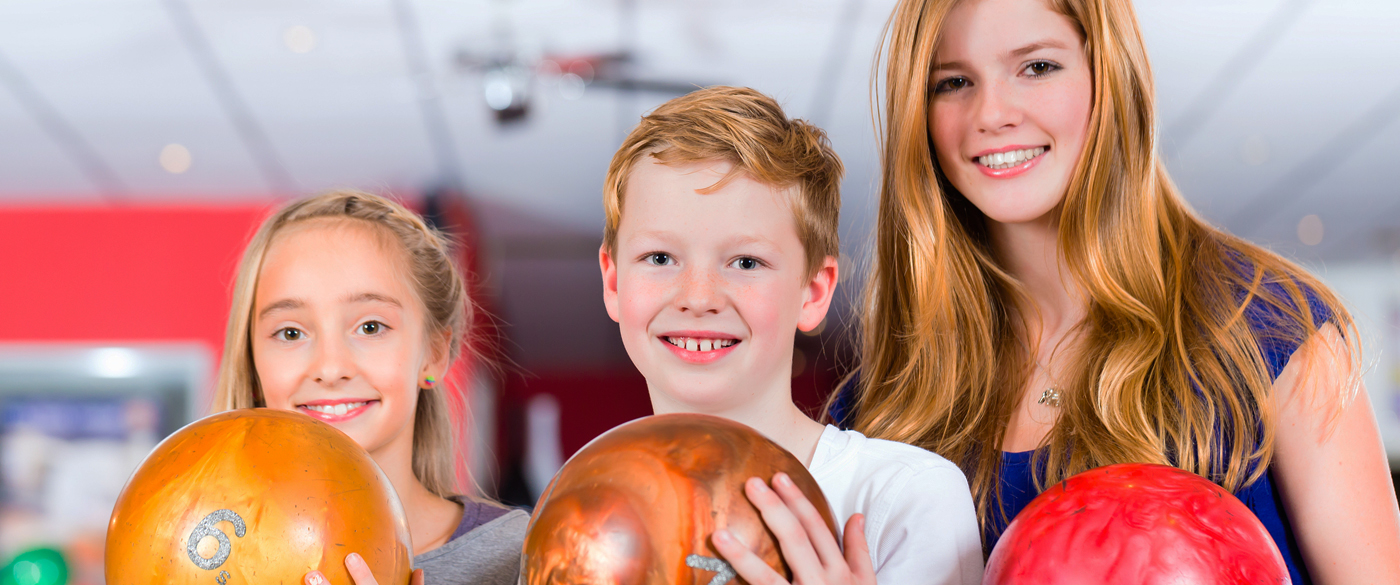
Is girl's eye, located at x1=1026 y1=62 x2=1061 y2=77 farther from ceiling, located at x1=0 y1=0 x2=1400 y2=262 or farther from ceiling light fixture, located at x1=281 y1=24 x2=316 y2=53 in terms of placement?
ceiling light fixture, located at x1=281 y1=24 x2=316 y2=53

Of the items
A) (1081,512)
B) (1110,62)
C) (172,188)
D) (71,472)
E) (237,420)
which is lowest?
(71,472)

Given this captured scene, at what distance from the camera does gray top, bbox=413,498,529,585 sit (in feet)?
4.58

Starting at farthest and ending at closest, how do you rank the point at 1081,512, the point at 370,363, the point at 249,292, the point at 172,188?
the point at 172,188
the point at 249,292
the point at 370,363
the point at 1081,512

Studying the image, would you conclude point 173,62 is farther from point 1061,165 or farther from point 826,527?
Answer: point 826,527

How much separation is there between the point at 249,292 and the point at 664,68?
9.56 ft

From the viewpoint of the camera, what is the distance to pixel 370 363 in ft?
4.58

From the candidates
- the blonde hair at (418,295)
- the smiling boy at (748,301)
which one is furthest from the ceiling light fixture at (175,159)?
the smiling boy at (748,301)

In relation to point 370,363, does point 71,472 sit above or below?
below

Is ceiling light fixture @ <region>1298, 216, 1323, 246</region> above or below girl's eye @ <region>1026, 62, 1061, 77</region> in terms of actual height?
below

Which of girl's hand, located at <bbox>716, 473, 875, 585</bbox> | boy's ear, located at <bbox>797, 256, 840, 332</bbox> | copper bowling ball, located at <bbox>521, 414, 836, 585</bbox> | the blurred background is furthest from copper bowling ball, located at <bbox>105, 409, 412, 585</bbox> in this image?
the blurred background

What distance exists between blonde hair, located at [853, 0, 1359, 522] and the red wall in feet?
13.3

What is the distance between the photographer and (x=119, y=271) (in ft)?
16.3

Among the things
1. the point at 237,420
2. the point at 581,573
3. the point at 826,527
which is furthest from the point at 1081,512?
the point at 237,420

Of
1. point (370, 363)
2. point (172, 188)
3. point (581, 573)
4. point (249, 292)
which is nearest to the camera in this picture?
point (581, 573)
